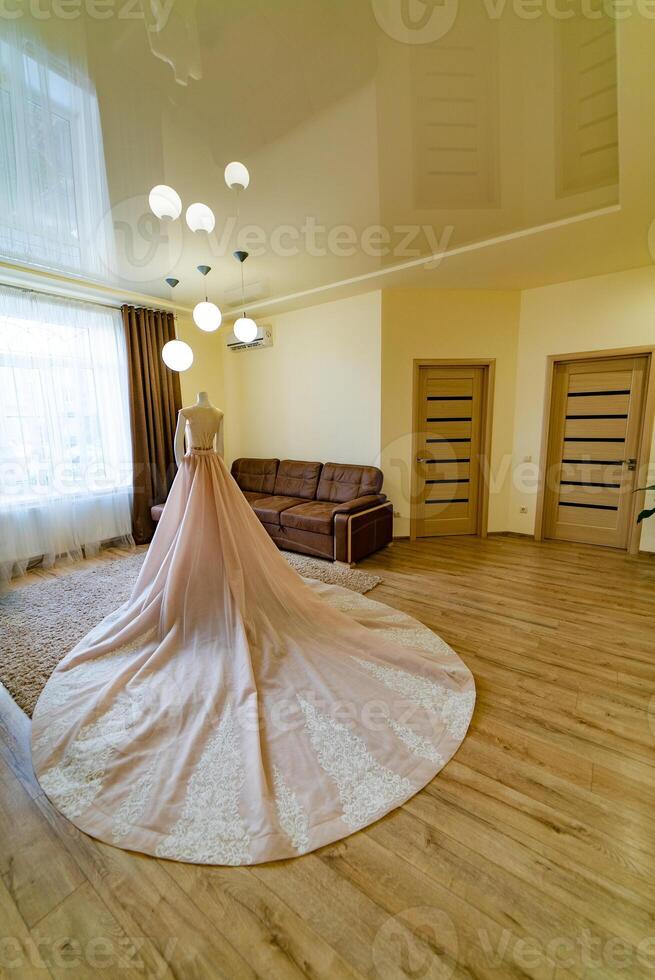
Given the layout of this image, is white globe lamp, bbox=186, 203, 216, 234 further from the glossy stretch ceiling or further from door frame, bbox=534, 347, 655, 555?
door frame, bbox=534, 347, 655, 555

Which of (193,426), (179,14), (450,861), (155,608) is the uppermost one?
(179,14)

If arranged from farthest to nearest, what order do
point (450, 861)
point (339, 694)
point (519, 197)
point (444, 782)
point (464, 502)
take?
point (464, 502)
point (519, 197)
point (339, 694)
point (444, 782)
point (450, 861)

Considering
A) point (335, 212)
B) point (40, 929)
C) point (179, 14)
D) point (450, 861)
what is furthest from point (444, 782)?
point (335, 212)

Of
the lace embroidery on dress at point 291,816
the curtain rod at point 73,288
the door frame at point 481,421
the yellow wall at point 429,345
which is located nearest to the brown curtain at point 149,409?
the curtain rod at point 73,288

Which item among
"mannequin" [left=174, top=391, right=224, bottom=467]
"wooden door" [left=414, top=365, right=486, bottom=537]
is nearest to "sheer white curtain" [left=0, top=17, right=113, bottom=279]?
"mannequin" [left=174, top=391, right=224, bottom=467]

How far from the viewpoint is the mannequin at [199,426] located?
8.43 ft

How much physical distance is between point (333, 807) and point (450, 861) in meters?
0.41

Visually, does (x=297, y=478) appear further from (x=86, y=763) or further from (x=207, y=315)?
(x=86, y=763)

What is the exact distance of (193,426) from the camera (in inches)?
101

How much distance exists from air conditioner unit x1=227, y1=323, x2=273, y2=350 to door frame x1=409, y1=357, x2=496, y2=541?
2020 millimetres

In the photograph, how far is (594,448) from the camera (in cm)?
420

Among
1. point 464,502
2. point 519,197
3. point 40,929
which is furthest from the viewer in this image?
point 464,502

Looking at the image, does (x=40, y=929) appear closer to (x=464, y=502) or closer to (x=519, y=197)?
(x=519, y=197)

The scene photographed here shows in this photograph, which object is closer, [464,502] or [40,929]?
[40,929]
